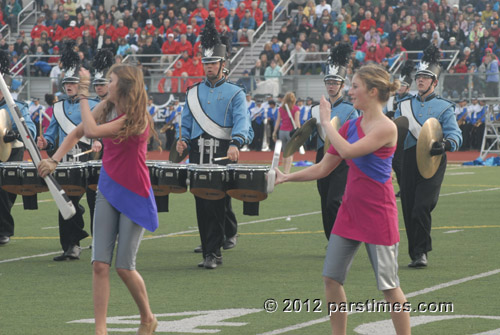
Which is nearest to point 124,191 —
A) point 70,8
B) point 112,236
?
point 112,236

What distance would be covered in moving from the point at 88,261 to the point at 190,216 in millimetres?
4145

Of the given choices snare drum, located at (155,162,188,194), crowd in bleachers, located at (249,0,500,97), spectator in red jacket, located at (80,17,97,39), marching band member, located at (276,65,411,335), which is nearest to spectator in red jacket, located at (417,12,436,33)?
crowd in bleachers, located at (249,0,500,97)

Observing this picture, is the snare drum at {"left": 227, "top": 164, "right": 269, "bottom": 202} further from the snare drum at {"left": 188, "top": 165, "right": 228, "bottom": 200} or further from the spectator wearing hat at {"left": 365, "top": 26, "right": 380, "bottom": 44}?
the spectator wearing hat at {"left": 365, "top": 26, "right": 380, "bottom": 44}

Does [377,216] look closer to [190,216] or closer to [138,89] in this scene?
[138,89]

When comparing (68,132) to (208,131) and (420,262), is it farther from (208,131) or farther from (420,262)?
(420,262)

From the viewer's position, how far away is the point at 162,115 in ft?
96.1

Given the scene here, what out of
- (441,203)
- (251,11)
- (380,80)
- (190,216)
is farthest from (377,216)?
(251,11)

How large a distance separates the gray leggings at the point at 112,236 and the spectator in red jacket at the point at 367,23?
25492 millimetres

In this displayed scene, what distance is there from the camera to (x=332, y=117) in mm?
10141

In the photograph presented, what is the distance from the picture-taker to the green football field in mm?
6801

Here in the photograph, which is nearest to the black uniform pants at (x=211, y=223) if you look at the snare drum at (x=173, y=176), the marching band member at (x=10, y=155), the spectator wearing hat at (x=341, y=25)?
the snare drum at (x=173, y=176)

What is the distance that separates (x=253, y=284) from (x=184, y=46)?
79.3 ft

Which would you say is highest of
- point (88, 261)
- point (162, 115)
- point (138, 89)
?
point (138, 89)

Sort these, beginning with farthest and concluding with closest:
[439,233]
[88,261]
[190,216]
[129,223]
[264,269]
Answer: [190,216], [439,233], [88,261], [264,269], [129,223]
